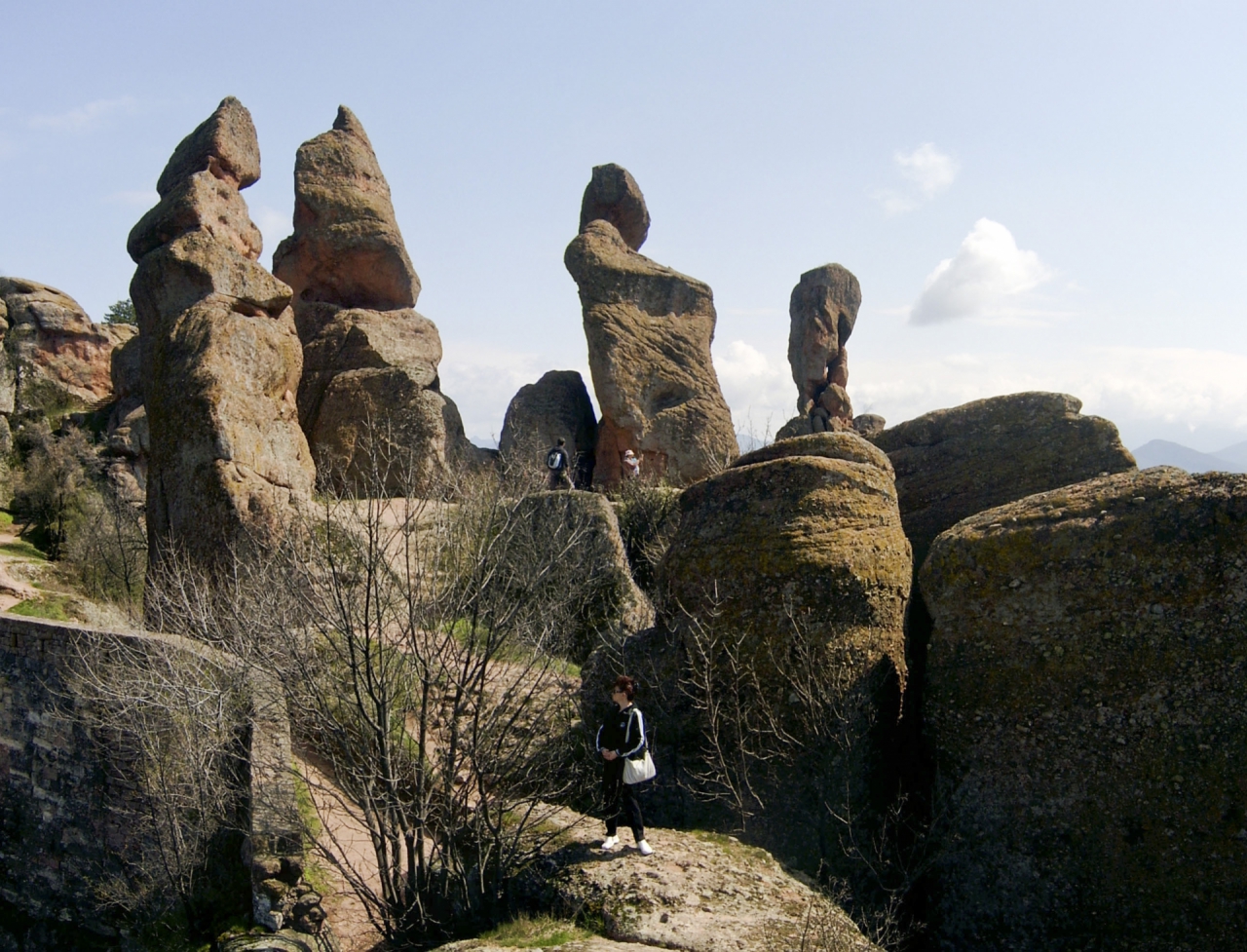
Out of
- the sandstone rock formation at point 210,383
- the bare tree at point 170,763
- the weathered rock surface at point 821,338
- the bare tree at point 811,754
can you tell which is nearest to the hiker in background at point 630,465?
the sandstone rock formation at point 210,383

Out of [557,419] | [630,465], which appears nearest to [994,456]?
[630,465]

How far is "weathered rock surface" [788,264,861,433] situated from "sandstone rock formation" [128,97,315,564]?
47.4 ft

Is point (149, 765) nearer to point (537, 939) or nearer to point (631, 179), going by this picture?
point (537, 939)

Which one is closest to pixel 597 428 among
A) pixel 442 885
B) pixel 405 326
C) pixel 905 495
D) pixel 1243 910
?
Answer: pixel 405 326

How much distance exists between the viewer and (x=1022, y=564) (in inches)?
321

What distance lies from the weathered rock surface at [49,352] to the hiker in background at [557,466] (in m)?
15.2

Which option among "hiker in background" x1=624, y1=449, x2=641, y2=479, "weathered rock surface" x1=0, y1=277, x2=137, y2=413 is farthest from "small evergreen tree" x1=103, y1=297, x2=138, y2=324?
"hiker in background" x1=624, y1=449, x2=641, y2=479

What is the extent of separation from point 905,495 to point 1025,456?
4.54 feet

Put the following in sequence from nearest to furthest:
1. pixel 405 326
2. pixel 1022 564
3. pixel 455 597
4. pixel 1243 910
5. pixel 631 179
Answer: pixel 1243 910 < pixel 1022 564 < pixel 455 597 < pixel 405 326 < pixel 631 179

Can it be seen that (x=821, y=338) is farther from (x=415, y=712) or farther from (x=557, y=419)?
(x=415, y=712)

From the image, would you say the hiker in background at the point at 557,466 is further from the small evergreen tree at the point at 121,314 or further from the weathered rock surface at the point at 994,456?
the small evergreen tree at the point at 121,314

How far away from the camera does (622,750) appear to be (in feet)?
24.5

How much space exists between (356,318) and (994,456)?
Result: 469 inches

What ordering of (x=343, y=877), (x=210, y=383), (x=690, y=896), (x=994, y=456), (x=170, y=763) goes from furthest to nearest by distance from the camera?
(x=210, y=383) → (x=994, y=456) → (x=170, y=763) → (x=343, y=877) → (x=690, y=896)
